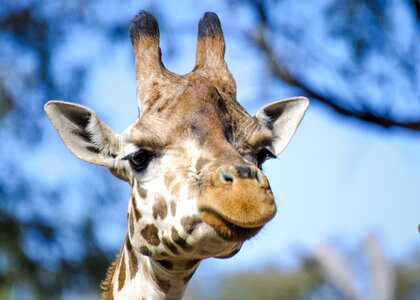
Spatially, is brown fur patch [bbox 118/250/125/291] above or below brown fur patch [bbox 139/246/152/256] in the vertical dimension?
below

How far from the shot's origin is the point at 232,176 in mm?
4234

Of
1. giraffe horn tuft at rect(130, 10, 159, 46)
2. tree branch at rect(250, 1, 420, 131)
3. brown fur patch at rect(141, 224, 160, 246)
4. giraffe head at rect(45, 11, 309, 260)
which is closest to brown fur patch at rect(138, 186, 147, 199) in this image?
giraffe head at rect(45, 11, 309, 260)

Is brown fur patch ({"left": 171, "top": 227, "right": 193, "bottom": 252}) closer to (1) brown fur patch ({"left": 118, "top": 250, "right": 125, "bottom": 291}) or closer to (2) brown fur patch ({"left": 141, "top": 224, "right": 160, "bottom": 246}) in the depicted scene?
(2) brown fur patch ({"left": 141, "top": 224, "right": 160, "bottom": 246})

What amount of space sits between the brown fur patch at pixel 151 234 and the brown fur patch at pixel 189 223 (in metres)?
0.26

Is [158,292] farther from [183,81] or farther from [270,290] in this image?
[270,290]

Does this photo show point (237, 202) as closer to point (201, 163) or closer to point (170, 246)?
point (201, 163)

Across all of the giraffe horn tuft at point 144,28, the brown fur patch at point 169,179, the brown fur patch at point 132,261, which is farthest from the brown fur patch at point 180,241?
the giraffe horn tuft at point 144,28

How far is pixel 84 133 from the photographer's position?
520 centimetres

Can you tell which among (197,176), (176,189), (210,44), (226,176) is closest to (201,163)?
(197,176)

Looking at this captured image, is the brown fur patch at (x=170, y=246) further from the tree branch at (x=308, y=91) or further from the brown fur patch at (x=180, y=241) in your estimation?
the tree branch at (x=308, y=91)

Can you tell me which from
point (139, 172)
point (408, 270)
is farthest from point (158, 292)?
point (408, 270)

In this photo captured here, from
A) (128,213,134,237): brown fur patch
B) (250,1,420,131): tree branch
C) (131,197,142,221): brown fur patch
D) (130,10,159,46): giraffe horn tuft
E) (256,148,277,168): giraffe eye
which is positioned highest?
(130,10,159,46): giraffe horn tuft

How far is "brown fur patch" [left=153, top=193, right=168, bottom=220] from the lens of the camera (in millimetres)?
4657

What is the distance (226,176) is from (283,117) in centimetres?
134
